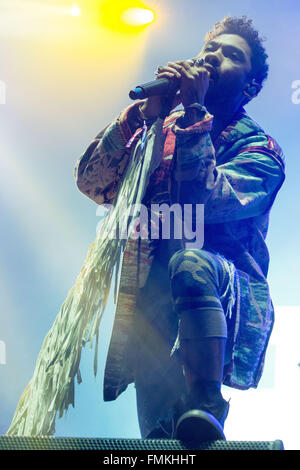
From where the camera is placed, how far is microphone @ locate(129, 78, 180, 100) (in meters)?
1.26

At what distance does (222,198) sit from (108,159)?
35 cm

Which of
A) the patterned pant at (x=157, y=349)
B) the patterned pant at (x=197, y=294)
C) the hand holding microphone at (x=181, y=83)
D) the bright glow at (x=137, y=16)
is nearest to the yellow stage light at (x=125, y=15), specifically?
the bright glow at (x=137, y=16)

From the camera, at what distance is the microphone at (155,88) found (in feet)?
4.14

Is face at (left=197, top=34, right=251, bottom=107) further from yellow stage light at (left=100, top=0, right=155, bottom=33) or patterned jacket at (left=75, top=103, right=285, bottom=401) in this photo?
yellow stage light at (left=100, top=0, right=155, bottom=33)

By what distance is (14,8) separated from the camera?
7.24ft

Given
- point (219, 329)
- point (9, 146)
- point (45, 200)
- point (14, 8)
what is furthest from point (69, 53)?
point (219, 329)

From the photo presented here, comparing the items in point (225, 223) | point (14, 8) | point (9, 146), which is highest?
point (14, 8)

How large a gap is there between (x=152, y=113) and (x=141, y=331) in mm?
533

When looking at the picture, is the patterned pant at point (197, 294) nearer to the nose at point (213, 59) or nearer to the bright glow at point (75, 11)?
the nose at point (213, 59)

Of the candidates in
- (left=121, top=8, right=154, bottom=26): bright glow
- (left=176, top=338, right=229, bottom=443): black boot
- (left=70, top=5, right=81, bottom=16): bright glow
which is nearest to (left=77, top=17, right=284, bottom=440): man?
(left=176, top=338, right=229, bottom=443): black boot

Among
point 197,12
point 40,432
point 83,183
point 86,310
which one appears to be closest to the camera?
point 40,432

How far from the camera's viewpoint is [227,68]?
150cm

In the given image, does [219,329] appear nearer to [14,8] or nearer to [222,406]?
[222,406]

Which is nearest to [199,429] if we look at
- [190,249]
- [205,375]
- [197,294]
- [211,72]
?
[205,375]
